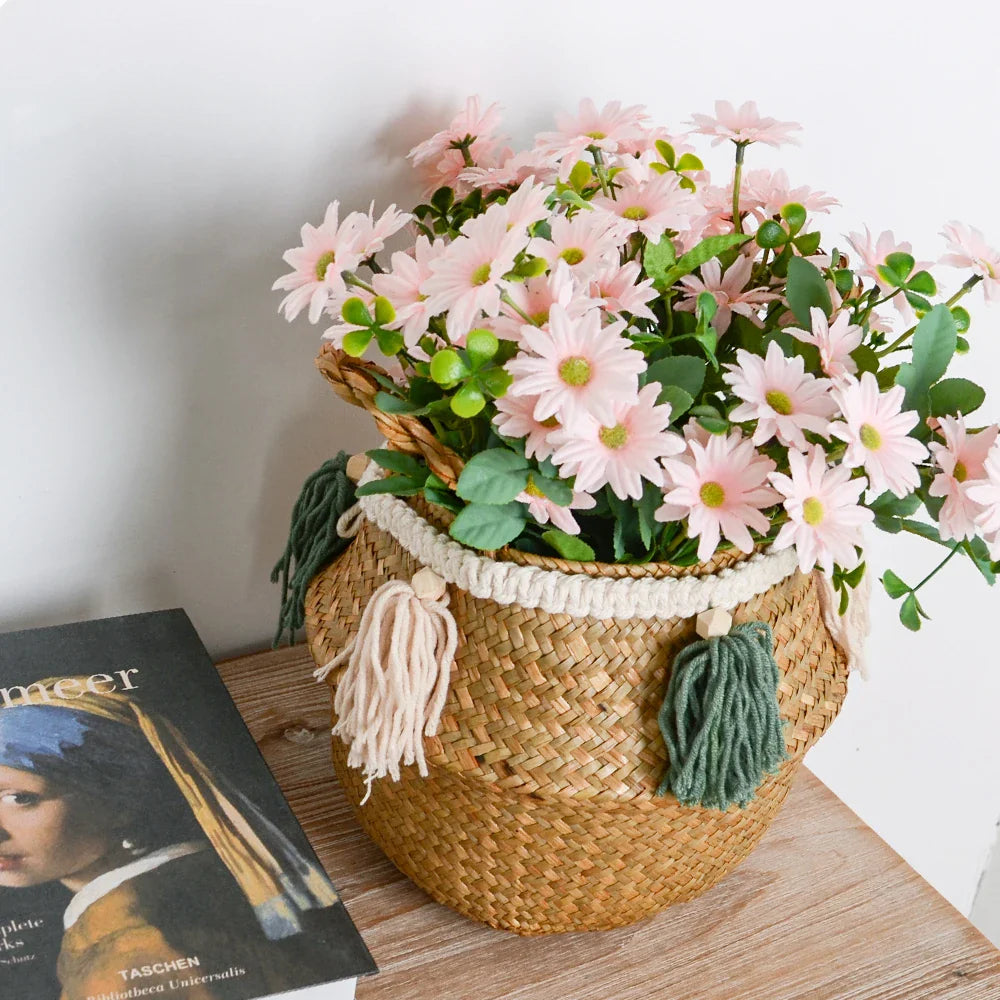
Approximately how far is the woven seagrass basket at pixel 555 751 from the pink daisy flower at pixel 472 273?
0.07m

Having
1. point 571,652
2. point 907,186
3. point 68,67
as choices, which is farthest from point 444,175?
point 907,186

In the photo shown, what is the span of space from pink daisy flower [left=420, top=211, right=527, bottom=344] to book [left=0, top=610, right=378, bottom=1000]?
282 mm

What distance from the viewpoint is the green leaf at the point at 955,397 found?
53 cm

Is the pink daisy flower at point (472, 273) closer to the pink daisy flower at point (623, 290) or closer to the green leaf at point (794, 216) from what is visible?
the pink daisy flower at point (623, 290)

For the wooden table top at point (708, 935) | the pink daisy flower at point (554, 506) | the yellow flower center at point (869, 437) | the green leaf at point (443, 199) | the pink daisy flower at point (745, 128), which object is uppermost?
the pink daisy flower at point (745, 128)

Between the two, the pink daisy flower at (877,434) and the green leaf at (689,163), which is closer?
the pink daisy flower at (877,434)

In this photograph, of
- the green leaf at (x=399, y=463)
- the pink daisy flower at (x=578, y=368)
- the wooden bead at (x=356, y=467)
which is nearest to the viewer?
the pink daisy flower at (x=578, y=368)

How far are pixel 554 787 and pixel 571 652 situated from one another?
0.07 metres

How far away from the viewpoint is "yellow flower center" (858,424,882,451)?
0.48 m

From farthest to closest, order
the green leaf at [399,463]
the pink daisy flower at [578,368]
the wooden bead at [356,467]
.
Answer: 1. the wooden bead at [356,467]
2. the green leaf at [399,463]
3. the pink daisy flower at [578,368]

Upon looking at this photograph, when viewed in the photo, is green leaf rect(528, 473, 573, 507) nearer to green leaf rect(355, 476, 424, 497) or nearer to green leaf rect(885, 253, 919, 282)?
green leaf rect(355, 476, 424, 497)

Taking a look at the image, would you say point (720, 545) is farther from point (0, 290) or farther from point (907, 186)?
point (907, 186)

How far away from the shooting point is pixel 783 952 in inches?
25.9

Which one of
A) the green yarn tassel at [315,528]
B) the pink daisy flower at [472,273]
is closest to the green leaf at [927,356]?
the pink daisy flower at [472,273]
